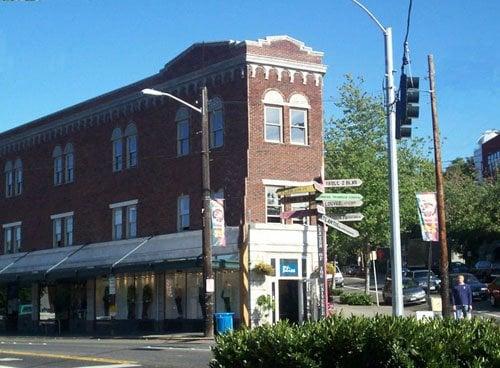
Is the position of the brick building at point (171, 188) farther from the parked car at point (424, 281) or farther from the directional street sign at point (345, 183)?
the parked car at point (424, 281)

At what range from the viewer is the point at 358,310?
37.4 meters

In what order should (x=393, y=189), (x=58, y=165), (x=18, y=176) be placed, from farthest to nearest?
(x=18, y=176) < (x=58, y=165) < (x=393, y=189)

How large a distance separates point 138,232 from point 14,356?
16.2 meters

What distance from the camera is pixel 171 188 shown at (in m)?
35.3

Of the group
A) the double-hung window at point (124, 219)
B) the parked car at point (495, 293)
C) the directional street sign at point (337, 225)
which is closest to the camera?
the directional street sign at point (337, 225)

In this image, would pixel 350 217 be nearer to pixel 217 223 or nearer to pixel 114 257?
pixel 217 223

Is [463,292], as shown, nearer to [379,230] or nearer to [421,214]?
[421,214]

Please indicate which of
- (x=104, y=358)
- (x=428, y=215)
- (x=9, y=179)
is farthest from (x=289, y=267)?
(x=9, y=179)

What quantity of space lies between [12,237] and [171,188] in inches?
647

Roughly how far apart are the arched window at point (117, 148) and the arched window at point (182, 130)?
14.7ft

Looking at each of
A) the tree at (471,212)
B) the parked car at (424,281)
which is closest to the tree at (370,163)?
the parked car at (424,281)

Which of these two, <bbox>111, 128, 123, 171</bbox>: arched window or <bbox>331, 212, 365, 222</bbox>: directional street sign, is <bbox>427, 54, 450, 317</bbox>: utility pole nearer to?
<bbox>331, 212, 365, 222</bbox>: directional street sign

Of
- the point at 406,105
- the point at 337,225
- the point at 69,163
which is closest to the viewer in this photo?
the point at 406,105

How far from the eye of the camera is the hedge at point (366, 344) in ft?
26.3
